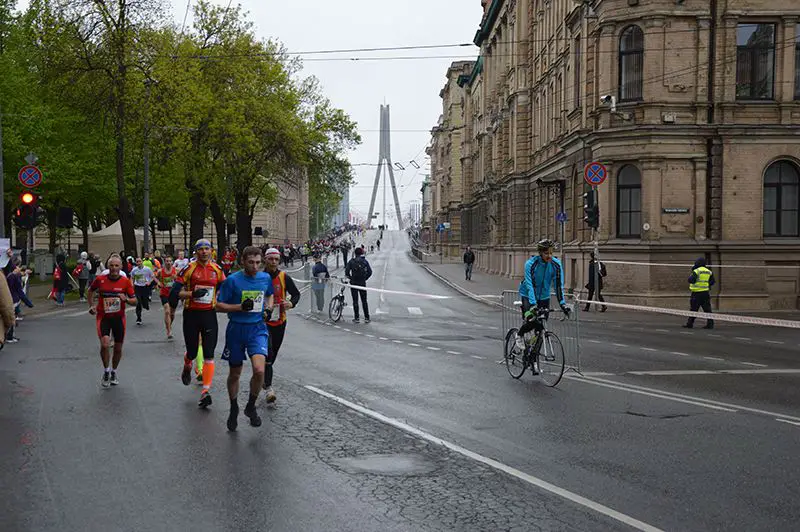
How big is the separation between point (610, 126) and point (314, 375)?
63.6ft

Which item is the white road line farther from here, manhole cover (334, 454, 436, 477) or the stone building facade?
the stone building facade

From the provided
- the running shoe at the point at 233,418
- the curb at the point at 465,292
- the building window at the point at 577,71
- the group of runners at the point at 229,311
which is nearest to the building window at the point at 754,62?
the building window at the point at 577,71

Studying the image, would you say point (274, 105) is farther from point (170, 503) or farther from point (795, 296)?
point (170, 503)

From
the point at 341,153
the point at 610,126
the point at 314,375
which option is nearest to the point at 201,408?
the point at 314,375

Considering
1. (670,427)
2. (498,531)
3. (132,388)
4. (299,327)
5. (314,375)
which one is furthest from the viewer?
(299,327)

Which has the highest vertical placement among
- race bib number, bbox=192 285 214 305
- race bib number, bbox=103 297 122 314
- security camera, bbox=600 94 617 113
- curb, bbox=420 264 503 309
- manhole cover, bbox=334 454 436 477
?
security camera, bbox=600 94 617 113

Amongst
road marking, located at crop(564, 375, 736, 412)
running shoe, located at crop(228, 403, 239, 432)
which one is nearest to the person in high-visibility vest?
road marking, located at crop(564, 375, 736, 412)

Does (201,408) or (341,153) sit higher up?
(341,153)

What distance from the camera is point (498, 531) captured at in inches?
237

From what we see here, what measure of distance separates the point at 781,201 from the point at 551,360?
20461mm

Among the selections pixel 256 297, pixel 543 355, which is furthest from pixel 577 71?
pixel 256 297

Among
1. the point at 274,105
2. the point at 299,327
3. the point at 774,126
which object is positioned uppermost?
the point at 274,105

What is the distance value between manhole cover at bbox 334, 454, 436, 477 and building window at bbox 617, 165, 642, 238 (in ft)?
77.0

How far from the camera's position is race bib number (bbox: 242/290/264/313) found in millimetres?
9453
